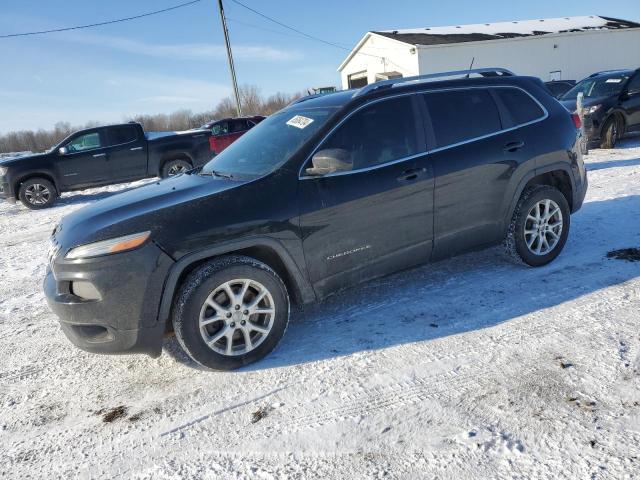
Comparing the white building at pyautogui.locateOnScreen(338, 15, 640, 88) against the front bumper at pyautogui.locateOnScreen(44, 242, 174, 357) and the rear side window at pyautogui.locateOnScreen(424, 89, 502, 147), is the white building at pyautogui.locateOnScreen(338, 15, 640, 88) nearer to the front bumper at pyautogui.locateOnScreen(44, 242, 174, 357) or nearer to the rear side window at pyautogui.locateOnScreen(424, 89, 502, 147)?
the rear side window at pyautogui.locateOnScreen(424, 89, 502, 147)

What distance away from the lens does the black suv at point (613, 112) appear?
10.7m

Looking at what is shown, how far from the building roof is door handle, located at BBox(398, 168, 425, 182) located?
28.1 m

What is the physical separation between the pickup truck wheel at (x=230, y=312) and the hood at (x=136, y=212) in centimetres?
43

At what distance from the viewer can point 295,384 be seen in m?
3.03

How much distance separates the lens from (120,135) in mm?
12234

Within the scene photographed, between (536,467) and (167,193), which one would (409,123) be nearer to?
(167,193)

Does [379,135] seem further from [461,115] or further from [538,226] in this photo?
[538,226]

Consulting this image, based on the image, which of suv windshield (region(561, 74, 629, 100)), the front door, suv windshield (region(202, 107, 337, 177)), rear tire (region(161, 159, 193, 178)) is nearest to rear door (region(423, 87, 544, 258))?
the front door

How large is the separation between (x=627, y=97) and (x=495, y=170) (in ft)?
29.7

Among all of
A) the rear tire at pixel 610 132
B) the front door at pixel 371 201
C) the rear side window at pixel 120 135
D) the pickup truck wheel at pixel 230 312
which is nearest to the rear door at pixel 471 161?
the front door at pixel 371 201

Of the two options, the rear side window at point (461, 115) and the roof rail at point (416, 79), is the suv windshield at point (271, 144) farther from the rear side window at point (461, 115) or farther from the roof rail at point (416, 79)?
the rear side window at point (461, 115)

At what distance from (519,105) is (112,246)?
11.9 ft

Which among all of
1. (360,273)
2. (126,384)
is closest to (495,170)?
(360,273)

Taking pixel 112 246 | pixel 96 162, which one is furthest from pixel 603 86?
pixel 96 162
